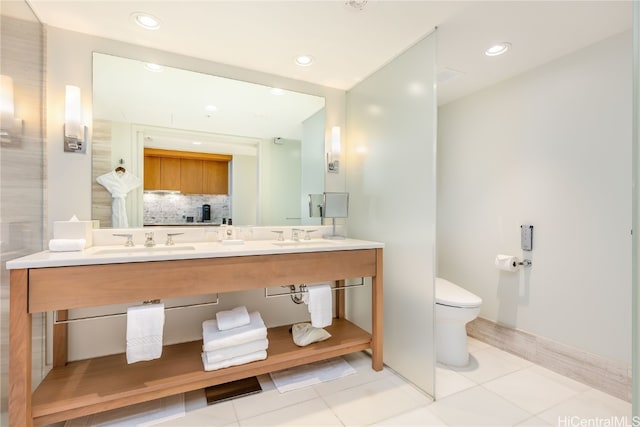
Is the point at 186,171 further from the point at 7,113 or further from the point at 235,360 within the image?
the point at 235,360

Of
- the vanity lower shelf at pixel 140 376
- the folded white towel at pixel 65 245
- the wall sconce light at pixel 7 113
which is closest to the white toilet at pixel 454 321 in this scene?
the vanity lower shelf at pixel 140 376

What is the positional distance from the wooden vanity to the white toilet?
0.46 m

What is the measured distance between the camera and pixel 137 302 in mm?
1627

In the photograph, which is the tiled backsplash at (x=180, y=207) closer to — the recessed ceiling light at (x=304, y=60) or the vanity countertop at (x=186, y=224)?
the vanity countertop at (x=186, y=224)

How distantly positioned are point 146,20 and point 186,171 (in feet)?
2.89

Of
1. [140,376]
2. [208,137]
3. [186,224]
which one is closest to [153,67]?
[208,137]

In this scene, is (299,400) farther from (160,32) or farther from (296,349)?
(160,32)

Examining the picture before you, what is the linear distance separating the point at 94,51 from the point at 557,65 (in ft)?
9.88

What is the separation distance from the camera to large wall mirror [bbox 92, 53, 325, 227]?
184 centimetres

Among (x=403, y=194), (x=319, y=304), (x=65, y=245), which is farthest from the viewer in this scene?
(x=403, y=194)

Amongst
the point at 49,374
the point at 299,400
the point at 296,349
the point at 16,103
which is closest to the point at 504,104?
the point at 296,349

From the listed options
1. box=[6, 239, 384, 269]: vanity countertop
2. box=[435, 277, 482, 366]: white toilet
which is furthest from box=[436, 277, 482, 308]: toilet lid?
box=[6, 239, 384, 269]: vanity countertop

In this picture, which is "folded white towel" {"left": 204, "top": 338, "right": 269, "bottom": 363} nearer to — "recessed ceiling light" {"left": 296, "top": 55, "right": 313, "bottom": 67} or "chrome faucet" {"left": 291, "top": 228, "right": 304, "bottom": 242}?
"chrome faucet" {"left": 291, "top": 228, "right": 304, "bottom": 242}

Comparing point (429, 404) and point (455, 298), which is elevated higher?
point (455, 298)
